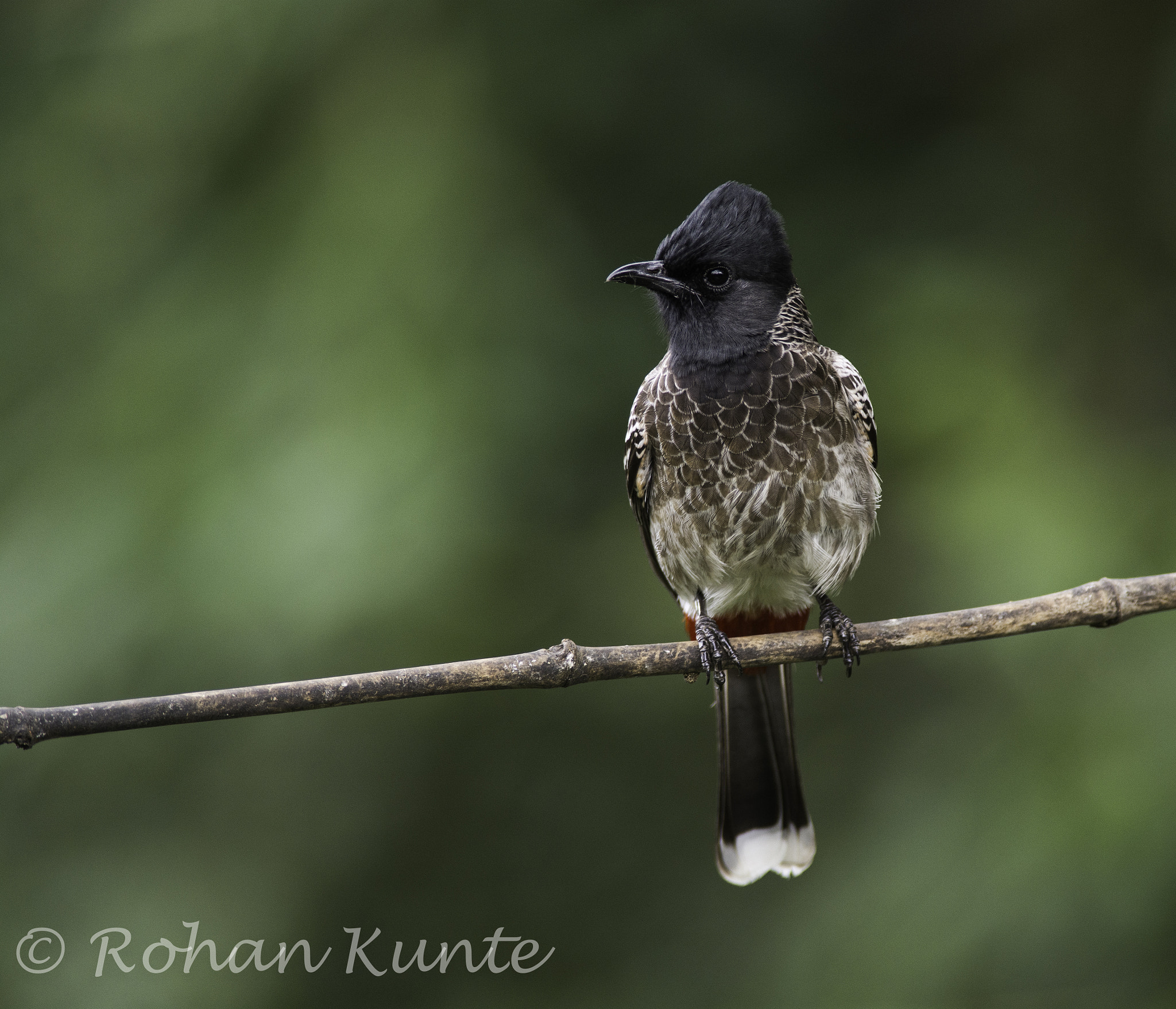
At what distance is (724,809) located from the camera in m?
3.14

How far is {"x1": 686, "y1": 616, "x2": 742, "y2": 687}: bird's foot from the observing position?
102 inches

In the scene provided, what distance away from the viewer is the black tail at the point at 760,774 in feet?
10.3

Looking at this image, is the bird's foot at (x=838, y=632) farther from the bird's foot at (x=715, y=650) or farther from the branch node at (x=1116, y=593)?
the branch node at (x=1116, y=593)

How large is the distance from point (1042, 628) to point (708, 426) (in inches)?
38.1

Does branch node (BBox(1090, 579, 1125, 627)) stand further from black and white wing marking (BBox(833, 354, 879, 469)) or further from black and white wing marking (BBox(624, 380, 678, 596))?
black and white wing marking (BBox(624, 380, 678, 596))

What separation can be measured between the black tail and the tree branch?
2.30 feet

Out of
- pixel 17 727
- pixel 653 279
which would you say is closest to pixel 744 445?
pixel 653 279

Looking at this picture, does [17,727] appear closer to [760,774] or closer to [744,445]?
[744,445]

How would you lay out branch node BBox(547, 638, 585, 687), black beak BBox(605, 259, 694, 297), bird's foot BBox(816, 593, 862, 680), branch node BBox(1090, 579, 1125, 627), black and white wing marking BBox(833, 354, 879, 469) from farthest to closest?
1. black and white wing marking BBox(833, 354, 879, 469)
2. black beak BBox(605, 259, 694, 297)
3. bird's foot BBox(816, 593, 862, 680)
4. branch node BBox(1090, 579, 1125, 627)
5. branch node BBox(547, 638, 585, 687)

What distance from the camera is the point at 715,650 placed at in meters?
2.68

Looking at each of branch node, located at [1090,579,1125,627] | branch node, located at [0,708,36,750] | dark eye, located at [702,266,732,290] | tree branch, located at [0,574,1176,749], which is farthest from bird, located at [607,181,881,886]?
branch node, located at [0,708,36,750]

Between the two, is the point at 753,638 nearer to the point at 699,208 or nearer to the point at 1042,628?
the point at 1042,628

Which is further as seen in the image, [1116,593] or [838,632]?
[838,632]

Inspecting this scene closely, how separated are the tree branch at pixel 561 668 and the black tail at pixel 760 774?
27.6 inches
